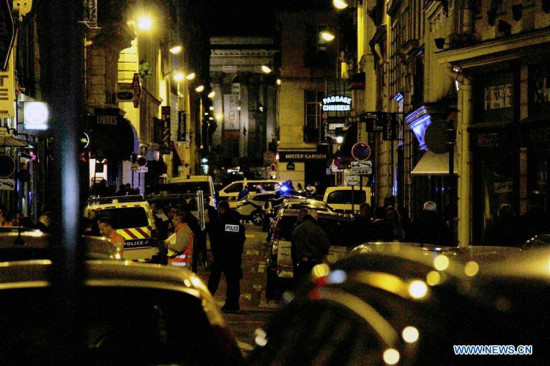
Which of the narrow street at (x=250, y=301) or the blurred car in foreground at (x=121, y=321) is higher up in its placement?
the blurred car in foreground at (x=121, y=321)

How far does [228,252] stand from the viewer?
53.4 feet

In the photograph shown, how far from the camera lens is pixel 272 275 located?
58.9 ft

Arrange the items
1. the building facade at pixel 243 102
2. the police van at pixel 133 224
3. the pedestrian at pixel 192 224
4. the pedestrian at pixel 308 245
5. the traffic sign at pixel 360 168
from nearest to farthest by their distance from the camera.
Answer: the pedestrian at pixel 308 245, the pedestrian at pixel 192 224, the police van at pixel 133 224, the traffic sign at pixel 360 168, the building facade at pixel 243 102

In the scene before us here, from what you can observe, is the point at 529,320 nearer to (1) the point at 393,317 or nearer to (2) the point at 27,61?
(1) the point at 393,317

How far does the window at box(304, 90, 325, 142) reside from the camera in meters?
75.1

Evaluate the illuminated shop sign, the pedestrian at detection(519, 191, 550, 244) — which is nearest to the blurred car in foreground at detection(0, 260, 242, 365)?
the pedestrian at detection(519, 191, 550, 244)

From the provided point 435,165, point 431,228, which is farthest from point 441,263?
point 435,165

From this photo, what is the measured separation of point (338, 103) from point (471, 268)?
5413 cm

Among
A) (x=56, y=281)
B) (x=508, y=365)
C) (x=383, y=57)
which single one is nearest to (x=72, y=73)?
(x=56, y=281)

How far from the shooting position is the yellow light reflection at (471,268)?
375 centimetres

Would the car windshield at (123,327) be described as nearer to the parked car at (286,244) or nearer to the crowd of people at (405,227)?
the crowd of people at (405,227)

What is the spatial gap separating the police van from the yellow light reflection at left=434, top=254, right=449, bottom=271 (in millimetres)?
16007

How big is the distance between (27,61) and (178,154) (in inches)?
1702

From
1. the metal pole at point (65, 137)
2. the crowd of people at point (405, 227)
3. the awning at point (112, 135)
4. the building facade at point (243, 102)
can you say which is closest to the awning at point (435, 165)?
the crowd of people at point (405, 227)
